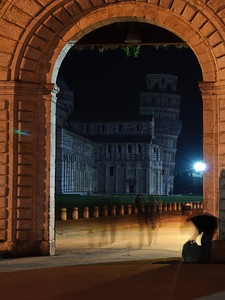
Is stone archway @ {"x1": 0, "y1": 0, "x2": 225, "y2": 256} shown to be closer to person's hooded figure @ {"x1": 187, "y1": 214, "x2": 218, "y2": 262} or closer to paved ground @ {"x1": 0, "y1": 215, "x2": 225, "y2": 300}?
paved ground @ {"x1": 0, "y1": 215, "x2": 225, "y2": 300}

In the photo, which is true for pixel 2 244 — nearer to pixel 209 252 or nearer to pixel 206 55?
pixel 209 252

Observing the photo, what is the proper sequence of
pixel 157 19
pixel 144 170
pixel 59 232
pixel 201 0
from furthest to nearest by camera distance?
pixel 144 170
pixel 59 232
pixel 157 19
pixel 201 0

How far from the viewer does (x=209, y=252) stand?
33.6 feet

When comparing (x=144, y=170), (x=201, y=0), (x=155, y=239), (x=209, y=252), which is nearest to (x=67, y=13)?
(x=201, y=0)

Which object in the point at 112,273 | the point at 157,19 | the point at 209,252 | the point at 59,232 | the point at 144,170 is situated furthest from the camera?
the point at 144,170

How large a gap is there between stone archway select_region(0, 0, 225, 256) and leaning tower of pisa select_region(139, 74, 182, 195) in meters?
133

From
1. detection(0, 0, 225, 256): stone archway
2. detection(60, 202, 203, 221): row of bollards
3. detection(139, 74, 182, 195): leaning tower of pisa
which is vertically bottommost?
detection(60, 202, 203, 221): row of bollards

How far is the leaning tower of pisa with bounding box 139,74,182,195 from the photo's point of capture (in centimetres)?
14625

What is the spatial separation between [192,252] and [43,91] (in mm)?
4979

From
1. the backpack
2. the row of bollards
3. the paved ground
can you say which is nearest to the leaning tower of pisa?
the row of bollards

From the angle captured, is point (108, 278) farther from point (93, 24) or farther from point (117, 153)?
point (117, 153)

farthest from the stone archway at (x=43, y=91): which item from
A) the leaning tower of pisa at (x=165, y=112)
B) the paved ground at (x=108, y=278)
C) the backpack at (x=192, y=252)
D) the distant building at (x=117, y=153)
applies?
the leaning tower of pisa at (x=165, y=112)

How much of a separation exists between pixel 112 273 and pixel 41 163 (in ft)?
14.7

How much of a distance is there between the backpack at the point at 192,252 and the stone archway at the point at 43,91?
180 cm
